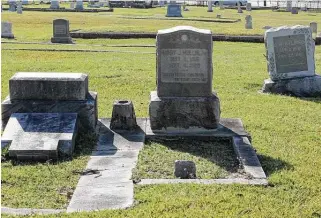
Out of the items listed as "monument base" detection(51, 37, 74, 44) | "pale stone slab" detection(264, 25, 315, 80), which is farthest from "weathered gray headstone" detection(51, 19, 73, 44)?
→ "pale stone slab" detection(264, 25, 315, 80)

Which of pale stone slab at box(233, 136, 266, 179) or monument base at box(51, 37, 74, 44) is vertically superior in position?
monument base at box(51, 37, 74, 44)

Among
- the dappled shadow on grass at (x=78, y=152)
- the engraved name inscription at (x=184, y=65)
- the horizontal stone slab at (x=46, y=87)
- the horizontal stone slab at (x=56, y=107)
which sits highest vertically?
the engraved name inscription at (x=184, y=65)

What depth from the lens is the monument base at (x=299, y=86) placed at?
1340 cm

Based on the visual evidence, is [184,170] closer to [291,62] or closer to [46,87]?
[46,87]

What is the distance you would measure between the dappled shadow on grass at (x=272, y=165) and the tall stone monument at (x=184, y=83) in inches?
53.8

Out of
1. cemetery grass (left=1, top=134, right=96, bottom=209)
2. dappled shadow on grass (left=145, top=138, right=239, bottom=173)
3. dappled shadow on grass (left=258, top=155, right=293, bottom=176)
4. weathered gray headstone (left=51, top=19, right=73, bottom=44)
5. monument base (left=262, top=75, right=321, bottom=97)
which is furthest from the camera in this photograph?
weathered gray headstone (left=51, top=19, right=73, bottom=44)

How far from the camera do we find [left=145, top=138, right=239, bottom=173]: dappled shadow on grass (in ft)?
25.2

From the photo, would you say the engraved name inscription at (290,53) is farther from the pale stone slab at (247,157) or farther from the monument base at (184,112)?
the pale stone slab at (247,157)

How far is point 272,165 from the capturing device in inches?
295

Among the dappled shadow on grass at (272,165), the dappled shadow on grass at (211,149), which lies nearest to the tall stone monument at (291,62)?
the dappled shadow on grass at (211,149)

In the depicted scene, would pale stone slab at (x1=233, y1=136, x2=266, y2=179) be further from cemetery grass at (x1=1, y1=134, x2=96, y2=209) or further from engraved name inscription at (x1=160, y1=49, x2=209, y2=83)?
cemetery grass at (x1=1, y1=134, x2=96, y2=209)

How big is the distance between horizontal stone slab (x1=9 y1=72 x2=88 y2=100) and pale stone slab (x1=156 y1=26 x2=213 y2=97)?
133cm

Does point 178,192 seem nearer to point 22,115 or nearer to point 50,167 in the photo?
point 50,167

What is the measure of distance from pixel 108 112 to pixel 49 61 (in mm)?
8447
